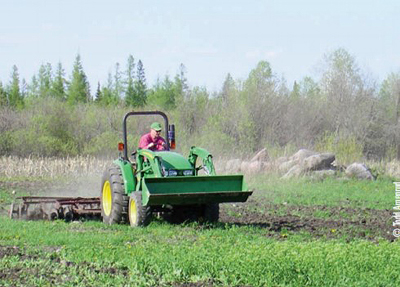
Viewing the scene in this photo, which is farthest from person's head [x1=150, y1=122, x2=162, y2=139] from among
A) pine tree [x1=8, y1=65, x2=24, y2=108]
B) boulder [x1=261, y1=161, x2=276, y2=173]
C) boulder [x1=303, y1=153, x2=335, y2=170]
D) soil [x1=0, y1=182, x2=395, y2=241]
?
pine tree [x1=8, y1=65, x2=24, y2=108]

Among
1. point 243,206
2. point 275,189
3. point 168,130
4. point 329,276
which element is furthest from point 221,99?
point 329,276

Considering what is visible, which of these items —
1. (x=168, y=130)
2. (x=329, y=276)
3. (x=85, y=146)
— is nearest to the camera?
(x=329, y=276)

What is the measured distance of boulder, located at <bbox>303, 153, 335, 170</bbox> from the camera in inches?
1001

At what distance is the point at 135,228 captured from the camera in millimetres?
11922

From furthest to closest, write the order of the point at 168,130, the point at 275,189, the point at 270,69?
the point at 270,69, the point at 275,189, the point at 168,130

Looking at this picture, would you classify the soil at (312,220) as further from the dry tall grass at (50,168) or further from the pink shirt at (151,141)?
the dry tall grass at (50,168)

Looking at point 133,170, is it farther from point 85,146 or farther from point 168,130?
point 85,146

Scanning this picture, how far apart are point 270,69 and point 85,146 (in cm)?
1574

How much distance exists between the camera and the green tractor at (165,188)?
38.9 ft

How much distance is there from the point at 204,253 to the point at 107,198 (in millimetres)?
5503

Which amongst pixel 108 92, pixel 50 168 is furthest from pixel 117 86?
pixel 50 168

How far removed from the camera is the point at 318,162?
25.5m

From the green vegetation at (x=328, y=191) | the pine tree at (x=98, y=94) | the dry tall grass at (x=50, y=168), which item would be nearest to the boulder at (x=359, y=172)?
the green vegetation at (x=328, y=191)

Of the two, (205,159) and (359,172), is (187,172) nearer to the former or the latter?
(205,159)
